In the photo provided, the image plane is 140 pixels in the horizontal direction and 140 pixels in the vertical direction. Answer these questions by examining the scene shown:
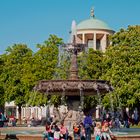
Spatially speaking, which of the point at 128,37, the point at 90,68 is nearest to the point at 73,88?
the point at 128,37

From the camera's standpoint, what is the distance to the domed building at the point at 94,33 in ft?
306

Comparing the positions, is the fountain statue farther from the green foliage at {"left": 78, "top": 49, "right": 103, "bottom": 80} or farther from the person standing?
the green foliage at {"left": 78, "top": 49, "right": 103, "bottom": 80}

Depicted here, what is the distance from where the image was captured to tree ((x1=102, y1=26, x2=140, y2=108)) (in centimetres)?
5128

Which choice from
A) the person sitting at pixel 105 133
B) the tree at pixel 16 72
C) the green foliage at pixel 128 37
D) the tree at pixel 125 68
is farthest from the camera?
the tree at pixel 16 72

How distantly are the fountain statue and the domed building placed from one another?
63.9 meters

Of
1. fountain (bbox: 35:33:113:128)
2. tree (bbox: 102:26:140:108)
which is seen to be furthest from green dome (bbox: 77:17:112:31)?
fountain (bbox: 35:33:113:128)

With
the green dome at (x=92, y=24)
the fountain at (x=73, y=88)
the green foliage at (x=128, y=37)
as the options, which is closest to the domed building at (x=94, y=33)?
the green dome at (x=92, y=24)

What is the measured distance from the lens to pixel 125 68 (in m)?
52.5

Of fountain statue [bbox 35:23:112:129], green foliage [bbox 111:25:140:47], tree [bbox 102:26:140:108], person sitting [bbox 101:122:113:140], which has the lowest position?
person sitting [bbox 101:122:113:140]

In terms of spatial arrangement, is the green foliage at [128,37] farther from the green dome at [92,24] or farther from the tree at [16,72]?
the green dome at [92,24]

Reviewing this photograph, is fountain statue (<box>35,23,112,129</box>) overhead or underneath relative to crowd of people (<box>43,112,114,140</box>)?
overhead

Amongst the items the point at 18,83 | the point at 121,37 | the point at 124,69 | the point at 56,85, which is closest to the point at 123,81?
the point at 124,69

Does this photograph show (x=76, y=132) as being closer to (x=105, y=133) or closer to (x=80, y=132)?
(x=80, y=132)

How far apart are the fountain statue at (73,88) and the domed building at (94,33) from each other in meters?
63.9
